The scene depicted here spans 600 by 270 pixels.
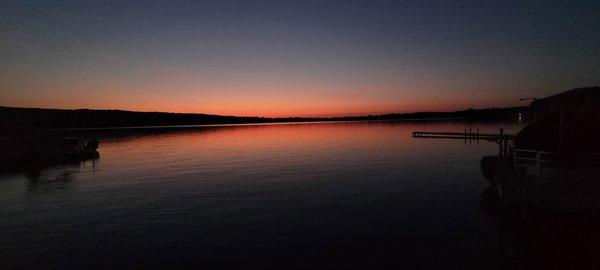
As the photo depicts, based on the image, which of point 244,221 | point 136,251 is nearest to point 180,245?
point 136,251

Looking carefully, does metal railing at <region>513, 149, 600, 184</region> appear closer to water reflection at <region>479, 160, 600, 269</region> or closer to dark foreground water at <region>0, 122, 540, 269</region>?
water reflection at <region>479, 160, 600, 269</region>

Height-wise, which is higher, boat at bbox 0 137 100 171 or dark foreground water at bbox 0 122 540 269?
boat at bbox 0 137 100 171

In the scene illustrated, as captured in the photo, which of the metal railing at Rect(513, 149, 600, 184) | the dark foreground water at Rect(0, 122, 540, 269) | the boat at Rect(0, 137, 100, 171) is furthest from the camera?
the boat at Rect(0, 137, 100, 171)

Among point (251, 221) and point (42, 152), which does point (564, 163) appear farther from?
point (42, 152)

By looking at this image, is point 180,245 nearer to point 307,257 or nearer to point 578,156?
point 307,257

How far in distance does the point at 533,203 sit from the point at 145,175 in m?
30.0

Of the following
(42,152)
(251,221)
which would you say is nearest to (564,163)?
(251,221)

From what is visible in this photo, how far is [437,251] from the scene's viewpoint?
39.8 feet

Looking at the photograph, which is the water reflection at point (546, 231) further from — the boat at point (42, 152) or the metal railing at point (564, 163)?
the boat at point (42, 152)

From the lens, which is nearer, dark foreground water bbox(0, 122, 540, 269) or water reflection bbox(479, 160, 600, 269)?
water reflection bbox(479, 160, 600, 269)

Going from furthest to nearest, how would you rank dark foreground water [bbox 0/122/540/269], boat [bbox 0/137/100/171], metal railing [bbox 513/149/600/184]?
boat [bbox 0/137/100/171], metal railing [bbox 513/149/600/184], dark foreground water [bbox 0/122/540/269]

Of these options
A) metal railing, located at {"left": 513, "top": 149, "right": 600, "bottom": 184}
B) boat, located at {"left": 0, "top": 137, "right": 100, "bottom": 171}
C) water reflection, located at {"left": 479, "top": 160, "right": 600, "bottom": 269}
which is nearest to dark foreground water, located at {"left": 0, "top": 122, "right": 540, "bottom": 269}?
water reflection, located at {"left": 479, "top": 160, "right": 600, "bottom": 269}

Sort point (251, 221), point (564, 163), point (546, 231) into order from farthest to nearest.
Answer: point (251, 221), point (564, 163), point (546, 231)

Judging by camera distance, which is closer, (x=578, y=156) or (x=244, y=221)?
(x=578, y=156)
